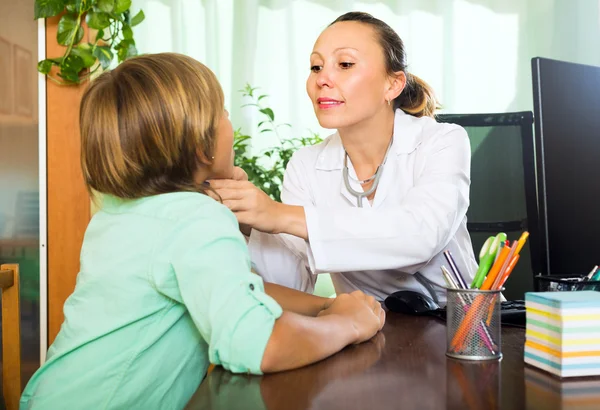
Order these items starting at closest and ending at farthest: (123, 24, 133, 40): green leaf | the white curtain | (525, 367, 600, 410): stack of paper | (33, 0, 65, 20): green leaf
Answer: (525, 367, 600, 410): stack of paper
(33, 0, 65, 20): green leaf
(123, 24, 133, 40): green leaf
the white curtain

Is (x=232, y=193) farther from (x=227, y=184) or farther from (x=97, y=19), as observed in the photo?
(x=97, y=19)

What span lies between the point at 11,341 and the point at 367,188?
85cm

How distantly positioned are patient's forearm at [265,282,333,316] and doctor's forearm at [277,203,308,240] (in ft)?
0.34

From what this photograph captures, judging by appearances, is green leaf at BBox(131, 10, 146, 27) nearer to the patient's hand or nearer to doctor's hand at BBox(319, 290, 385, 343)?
the patient's hand

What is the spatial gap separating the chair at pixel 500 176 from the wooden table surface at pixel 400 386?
4.02 feet

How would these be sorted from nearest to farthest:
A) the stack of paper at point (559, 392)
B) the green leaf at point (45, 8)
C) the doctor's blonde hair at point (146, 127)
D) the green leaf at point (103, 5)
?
the stack of paper at point (559, 392) < the doctor's blonde hair at point (146, 127) < the green leaf at point (45, 8) < the green leaf at point (103, 5)

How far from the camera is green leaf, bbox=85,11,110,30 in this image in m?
2.56

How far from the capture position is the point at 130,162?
930mm

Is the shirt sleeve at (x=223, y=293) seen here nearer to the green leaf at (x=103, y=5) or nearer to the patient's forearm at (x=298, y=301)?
the patient's forearm at (x=298, y=301)

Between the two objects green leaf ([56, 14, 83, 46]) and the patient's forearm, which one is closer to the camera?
the patient's forearm

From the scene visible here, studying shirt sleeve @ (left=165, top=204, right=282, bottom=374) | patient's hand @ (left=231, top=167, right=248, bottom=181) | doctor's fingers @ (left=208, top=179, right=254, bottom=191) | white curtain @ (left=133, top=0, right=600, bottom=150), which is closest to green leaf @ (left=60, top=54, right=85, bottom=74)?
white curtain @ (left=133, top=0, right=600, bottom=150)

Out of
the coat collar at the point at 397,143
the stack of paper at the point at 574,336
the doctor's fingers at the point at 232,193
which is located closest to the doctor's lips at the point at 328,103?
the coat collar at the point at 397,143

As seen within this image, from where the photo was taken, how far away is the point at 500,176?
2.11 metres

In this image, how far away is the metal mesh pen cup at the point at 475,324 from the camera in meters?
0.83
